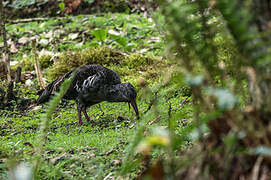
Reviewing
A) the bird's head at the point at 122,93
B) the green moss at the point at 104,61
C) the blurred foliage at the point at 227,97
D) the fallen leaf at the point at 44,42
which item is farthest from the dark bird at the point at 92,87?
the fallen leaf at the point at 44,42

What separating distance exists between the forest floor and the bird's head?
0.20 metres

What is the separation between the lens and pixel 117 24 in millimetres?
12359

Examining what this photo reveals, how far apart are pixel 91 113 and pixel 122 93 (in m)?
1.21

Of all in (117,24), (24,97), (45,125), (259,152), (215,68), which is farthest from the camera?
(117,24)

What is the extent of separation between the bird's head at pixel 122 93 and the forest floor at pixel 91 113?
0.20 meters

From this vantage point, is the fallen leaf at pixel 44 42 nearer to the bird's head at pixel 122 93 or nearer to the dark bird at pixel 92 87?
the dark bird at pixel 92 87

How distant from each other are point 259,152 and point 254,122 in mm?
168

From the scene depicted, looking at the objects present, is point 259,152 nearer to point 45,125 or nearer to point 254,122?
point 254,122

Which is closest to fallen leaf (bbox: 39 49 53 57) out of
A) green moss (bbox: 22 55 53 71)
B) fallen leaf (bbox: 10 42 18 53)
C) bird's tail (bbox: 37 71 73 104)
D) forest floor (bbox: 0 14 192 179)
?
forest floor (bbox: 0 14 192 179)

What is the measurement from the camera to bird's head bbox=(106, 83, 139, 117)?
6125mm

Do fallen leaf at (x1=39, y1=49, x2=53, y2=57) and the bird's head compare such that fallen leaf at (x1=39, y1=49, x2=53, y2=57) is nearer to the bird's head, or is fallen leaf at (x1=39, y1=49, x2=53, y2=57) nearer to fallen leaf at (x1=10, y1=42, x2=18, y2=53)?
fallen leaf at (x1=10, y1=42, x2=18, y2=53)

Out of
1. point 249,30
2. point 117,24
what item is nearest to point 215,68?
point 249,30

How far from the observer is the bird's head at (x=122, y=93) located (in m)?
6.12

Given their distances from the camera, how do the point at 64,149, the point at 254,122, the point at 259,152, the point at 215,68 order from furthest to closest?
the point at 64,149, the point at 215,68, the point at 254,122, the point at 259,152
